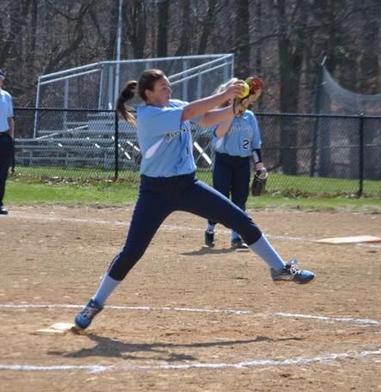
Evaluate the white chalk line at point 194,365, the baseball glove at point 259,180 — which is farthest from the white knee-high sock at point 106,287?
the baseball glove at point 259,180

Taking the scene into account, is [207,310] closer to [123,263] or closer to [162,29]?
[123,263]

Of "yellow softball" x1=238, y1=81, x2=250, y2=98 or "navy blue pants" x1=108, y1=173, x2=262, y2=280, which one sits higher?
"yellow softball" x1=238, y1=81, x2=250, y2=98

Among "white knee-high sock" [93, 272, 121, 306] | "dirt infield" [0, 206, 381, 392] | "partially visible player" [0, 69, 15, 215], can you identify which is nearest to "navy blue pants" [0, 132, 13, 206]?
"partially visible player" [0, 69, 15, 215]

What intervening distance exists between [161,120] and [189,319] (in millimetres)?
1663

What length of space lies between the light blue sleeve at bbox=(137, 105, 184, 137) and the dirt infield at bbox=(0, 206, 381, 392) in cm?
144

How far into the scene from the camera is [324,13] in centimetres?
3841

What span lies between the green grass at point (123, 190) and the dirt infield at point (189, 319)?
568 centimetres

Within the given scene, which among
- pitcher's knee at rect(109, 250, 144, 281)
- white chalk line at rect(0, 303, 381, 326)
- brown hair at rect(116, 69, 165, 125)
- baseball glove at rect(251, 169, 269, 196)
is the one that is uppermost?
brown hair at rect(116, 69, 165, 125)

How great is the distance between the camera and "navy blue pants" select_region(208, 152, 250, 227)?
13.4 meters

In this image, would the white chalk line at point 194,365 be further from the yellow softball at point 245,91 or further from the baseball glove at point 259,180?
the baseball glove at point 259,180

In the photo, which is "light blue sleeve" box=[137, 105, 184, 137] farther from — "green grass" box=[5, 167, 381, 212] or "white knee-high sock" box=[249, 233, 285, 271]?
"green grass" box=[5, 167, 381, 212]

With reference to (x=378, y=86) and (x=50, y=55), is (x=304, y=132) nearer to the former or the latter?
(x=378, y=86)

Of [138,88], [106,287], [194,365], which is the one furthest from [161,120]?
[194,365]

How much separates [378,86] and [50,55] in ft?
40.9
